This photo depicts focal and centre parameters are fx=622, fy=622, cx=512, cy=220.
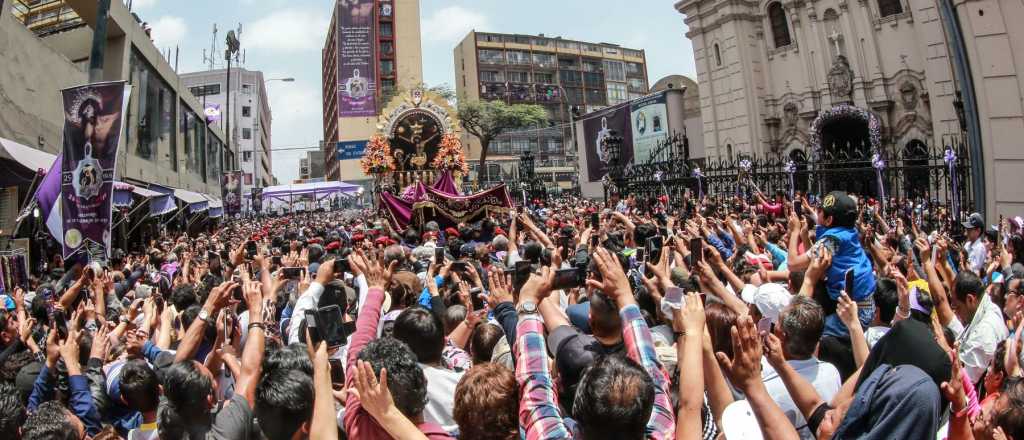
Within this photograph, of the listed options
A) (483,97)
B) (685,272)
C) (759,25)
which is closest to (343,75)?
(483,97)

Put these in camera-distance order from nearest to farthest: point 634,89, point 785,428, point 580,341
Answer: point 785,428 < point 580,341 < point 634,89

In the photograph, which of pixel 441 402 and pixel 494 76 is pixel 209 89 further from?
pixel 441 402

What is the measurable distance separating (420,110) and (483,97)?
135 ft

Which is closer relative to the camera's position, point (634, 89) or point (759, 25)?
point (759, 25)

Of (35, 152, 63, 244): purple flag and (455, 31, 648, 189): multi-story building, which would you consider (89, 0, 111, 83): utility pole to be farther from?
(455, 31, 648, 189): multi-story building

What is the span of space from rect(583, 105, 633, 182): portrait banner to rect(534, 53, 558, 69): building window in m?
38.2

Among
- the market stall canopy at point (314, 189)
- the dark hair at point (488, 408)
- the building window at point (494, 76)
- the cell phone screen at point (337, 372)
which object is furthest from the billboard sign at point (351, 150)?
the dark hair at point (488, 408)

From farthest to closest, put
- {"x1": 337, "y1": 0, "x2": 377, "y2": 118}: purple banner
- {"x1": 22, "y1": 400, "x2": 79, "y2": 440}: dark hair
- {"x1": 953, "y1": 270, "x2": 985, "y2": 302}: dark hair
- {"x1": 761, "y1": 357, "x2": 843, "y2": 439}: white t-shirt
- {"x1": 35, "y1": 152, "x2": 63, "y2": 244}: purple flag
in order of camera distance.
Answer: {"x1": 337, "y1": 0, "x2": 377, "y2": 118}: purple banner < {"x1": 35, "y1": 152, "x2": 63, "y2": 244}: purple flag < {"x1": 953, "y1": 270, "x2": 985, "y2": 302}: dark hair < {"x1": 761, "y1": 357, "x2": 843, "y2": 439}: white t-shirt < {"x1": 22, "y1": 400, "x2": 79, "y2": 440}: dark hair

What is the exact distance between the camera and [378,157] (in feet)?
93.7

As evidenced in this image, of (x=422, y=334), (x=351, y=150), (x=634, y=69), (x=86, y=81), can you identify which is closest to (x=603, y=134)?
(x=351, y=150)

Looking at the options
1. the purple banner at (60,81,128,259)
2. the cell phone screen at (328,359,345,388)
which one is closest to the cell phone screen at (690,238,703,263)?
the cell phone screen at (328,359,345,388)

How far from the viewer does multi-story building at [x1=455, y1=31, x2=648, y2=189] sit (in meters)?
68.9

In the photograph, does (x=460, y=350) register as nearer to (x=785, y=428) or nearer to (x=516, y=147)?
(x=785, y=428)

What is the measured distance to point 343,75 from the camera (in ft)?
213
